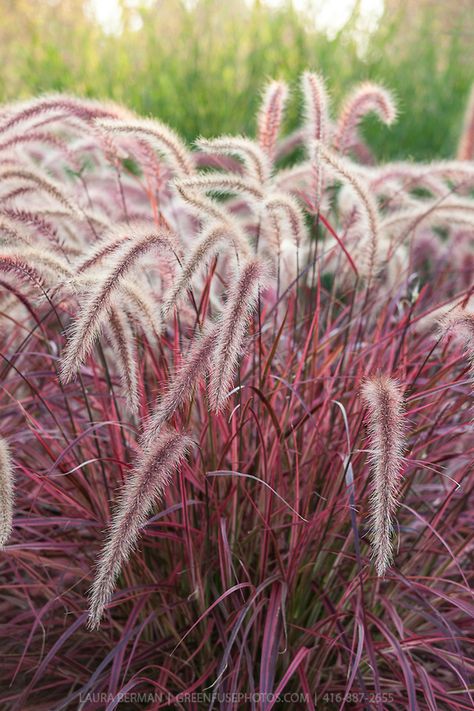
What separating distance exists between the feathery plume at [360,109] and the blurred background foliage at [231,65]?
3031 millimetres

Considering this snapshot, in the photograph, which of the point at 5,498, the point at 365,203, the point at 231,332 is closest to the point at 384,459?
the point at 231,332

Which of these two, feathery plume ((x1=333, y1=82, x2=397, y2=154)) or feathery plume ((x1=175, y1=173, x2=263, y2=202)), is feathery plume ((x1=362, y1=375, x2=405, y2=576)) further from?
feathery plume ((x1=333, y1=82, x2=397, y2=154))

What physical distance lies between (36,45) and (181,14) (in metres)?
1.17

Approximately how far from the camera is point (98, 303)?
1.75 m

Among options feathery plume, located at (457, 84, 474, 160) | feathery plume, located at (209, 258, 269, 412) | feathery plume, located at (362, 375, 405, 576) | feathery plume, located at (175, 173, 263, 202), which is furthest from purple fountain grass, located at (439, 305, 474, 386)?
feathery plume, located at (457, 84, 474, 160)

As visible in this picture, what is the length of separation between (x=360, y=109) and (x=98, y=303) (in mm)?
1373

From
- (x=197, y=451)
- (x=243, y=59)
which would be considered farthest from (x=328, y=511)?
→ (x=243, y=59)

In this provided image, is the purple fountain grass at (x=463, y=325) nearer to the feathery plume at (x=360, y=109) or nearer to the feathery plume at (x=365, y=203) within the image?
the feathery plume at (x=365, y=203)

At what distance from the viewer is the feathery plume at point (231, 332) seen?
1714mm

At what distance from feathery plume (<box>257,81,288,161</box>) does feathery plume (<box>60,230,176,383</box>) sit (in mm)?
857

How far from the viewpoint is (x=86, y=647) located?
2326 mm

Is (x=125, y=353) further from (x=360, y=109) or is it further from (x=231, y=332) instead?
(x=360, y=109)

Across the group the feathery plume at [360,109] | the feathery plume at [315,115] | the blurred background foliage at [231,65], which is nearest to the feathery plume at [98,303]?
the feathery plume at [315,115]

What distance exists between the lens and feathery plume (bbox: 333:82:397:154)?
2.69 meters
